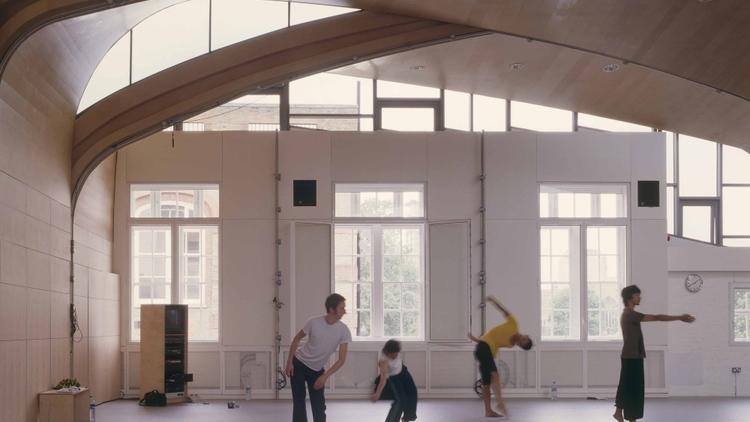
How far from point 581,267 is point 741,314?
9.60 ft

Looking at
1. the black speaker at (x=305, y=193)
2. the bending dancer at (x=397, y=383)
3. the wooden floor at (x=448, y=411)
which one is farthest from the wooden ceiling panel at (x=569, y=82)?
the bending dancer at (x=397, y=383)

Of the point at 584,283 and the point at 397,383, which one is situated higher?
the point at 584,283

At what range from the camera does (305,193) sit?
15.8m

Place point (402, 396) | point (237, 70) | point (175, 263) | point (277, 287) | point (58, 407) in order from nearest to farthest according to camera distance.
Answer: point (402, 396), point (58, 407), point (237, 70), point (277, 287), point (175, 263)

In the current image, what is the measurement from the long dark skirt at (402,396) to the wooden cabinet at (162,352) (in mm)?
5699

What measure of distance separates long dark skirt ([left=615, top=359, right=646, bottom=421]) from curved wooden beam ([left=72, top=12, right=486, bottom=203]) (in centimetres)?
464

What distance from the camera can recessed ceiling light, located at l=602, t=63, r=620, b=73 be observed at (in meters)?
14.2

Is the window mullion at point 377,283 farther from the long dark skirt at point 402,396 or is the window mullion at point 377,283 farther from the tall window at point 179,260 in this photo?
the long dark skirt at point 402,396

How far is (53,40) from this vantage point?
11.7 m

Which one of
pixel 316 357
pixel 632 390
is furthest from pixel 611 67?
pixel 316 357

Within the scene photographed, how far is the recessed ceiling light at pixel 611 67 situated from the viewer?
46.6ft

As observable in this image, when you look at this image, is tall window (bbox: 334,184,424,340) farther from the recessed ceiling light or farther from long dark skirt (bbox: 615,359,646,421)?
long dark skirt (bbox: 615,359,646,421)

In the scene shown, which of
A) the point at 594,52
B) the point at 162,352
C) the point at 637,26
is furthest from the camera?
the point at 162,352

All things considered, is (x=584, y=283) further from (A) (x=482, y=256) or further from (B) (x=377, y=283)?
(B) (x=377, y=283)
